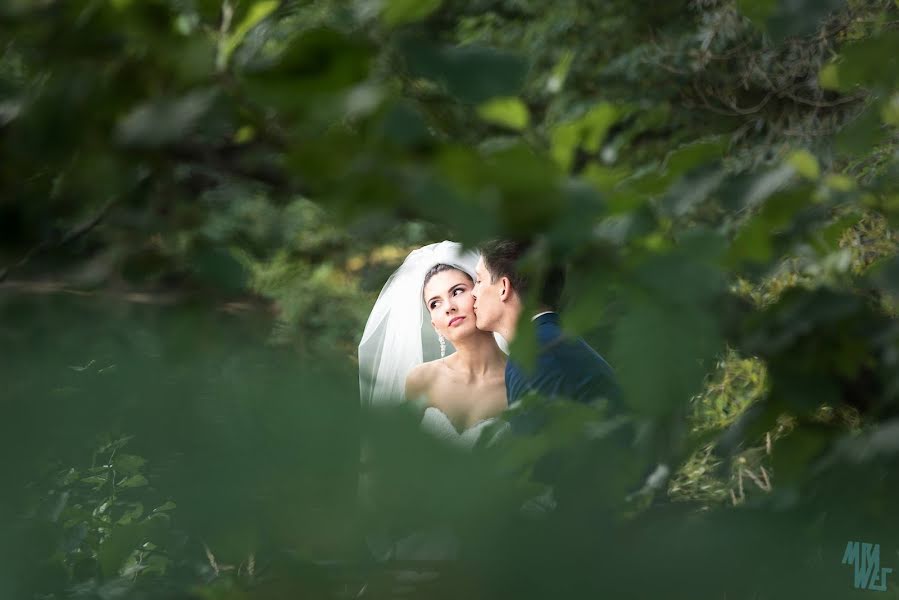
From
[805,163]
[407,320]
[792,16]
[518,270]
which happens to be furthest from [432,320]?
[518,270]

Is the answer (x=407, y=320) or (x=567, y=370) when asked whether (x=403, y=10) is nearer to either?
(x=567, y=370)

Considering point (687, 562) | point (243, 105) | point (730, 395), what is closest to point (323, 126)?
point (243, 105)

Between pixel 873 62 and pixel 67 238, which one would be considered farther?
pixel 873 62

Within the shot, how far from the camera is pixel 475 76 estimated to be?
1.06 ft

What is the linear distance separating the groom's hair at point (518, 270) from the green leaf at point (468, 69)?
6 centimetres

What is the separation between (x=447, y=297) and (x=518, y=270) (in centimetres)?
275

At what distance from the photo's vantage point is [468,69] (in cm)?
33

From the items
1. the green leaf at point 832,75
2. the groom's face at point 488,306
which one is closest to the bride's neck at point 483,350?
the groom's face at point 488,306

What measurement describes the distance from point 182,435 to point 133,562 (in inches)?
13.3

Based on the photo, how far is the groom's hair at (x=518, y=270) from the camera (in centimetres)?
41

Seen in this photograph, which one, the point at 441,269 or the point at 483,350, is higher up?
the point at 441,269

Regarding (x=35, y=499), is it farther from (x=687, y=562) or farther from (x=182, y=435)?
(x=687, y=562)

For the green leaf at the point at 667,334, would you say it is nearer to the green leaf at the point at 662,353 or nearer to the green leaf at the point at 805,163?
the green leaf at the point at 662,353

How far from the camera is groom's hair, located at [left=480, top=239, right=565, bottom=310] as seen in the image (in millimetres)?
409
